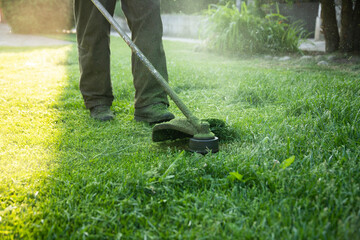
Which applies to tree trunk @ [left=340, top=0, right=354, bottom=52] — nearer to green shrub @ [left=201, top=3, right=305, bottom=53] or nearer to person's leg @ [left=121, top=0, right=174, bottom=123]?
green shrub @ [left=201, top=3, right=305, bottom=53]

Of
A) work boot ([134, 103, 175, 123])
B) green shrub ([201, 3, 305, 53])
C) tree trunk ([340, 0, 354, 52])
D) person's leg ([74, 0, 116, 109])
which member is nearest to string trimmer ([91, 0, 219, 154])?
work boot ([134, 103, 175, 123])

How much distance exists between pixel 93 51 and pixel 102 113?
443mm

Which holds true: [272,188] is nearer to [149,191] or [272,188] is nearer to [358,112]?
[149,191]

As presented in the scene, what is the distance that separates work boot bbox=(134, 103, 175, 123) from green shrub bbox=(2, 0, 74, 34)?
1048 centimetres

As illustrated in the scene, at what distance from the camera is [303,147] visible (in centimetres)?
159

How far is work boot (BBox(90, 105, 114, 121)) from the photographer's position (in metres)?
2.34

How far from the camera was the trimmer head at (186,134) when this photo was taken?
5.24 ft

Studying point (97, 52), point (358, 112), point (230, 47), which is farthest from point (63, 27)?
point (358, 112)

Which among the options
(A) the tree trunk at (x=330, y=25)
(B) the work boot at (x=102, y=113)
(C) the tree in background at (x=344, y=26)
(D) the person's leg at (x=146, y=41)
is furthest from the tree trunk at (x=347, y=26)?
(B) the work boot at (x=102, y=113)

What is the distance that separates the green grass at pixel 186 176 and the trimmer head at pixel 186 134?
0.05m

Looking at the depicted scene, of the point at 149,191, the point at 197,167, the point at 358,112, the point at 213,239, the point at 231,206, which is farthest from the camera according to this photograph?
the point at 358,112

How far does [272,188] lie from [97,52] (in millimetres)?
1630

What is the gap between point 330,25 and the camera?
16.3 ft

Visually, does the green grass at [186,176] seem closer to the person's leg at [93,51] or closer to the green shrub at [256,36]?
the person's leg at [93,51]
